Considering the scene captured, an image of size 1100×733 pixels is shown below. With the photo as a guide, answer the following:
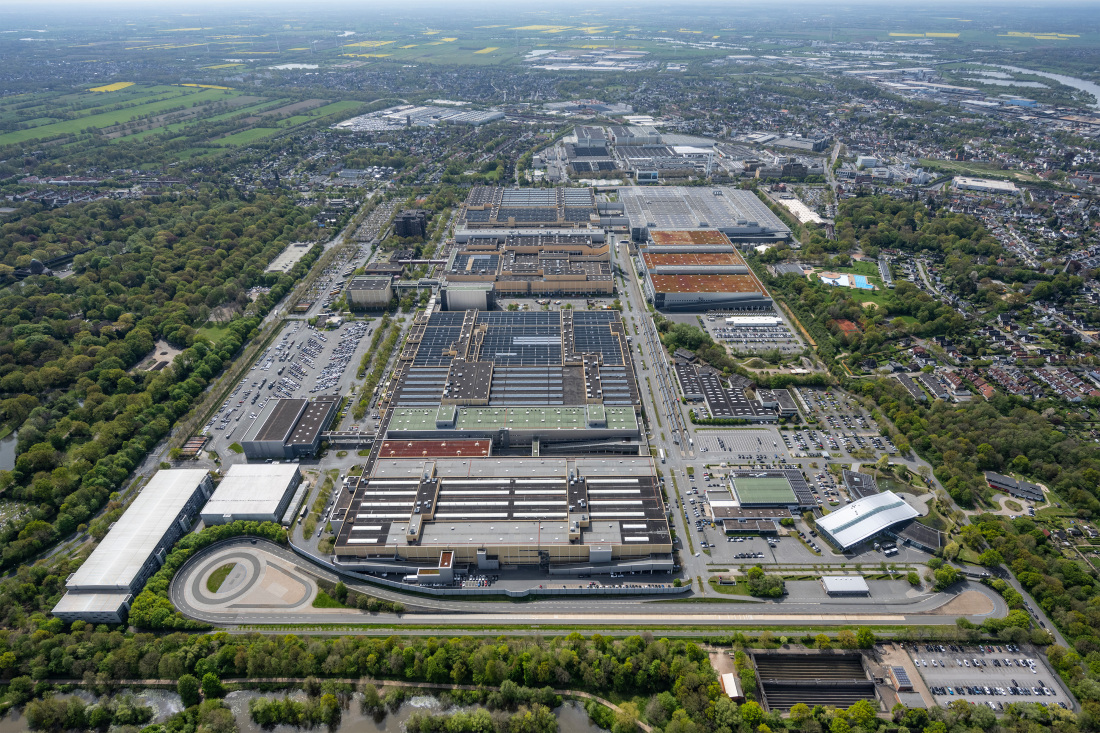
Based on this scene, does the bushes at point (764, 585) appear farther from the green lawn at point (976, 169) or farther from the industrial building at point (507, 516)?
the green lawn at point (976, 169)

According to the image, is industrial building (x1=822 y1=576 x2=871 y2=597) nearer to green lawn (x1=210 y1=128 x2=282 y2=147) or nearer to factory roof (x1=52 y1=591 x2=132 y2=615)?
factory roof (x1=52 y1=591 x2=132 y2=615)

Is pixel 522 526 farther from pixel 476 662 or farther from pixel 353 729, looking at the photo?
pixel 353 729

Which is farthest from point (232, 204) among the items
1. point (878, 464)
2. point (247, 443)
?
point (878, 464)

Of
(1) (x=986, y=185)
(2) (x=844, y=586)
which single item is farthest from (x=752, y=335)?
(1) (x=986, y=185)

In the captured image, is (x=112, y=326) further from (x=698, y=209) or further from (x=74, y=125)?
(x=74, y=125)

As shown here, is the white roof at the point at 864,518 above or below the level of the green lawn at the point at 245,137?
below

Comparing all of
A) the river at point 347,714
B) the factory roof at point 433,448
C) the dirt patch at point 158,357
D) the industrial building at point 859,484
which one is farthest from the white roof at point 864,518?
the dirt patch at point 158,357

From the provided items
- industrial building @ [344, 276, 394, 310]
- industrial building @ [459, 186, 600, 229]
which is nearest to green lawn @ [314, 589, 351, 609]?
industrial building @ [344, 276, 394, 310]
